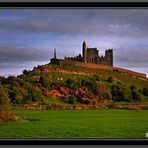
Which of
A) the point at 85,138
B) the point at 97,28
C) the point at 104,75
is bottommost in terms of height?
the point at 85,138

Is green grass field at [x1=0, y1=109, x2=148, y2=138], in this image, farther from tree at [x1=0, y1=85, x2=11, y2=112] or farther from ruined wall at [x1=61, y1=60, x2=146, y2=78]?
ruined wall at [x1=61, y1=60, x2=146, y2=78]

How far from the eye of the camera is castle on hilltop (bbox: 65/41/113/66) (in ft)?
12.2

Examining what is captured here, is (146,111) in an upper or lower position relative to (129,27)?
lower

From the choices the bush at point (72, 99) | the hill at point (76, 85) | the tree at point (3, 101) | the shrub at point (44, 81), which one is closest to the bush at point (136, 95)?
the hill at point (76, 85)

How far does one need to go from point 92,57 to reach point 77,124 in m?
0.49

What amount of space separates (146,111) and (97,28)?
677mm

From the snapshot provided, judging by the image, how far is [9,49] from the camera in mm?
3717

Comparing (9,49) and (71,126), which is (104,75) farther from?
(9,49)

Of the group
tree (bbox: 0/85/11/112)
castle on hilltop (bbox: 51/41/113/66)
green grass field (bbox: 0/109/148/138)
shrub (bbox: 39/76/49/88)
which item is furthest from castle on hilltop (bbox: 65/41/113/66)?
tree (bbox: 0/85/11/112)

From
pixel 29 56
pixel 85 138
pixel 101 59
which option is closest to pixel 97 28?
pixel 101 59

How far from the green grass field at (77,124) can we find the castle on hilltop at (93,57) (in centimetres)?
35

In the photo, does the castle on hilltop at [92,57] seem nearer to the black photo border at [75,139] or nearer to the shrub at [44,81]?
the shrub at [44,81]

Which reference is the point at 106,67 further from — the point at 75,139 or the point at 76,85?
the point at 75,139

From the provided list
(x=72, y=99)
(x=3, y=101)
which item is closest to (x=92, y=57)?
(x=72, y=99)
